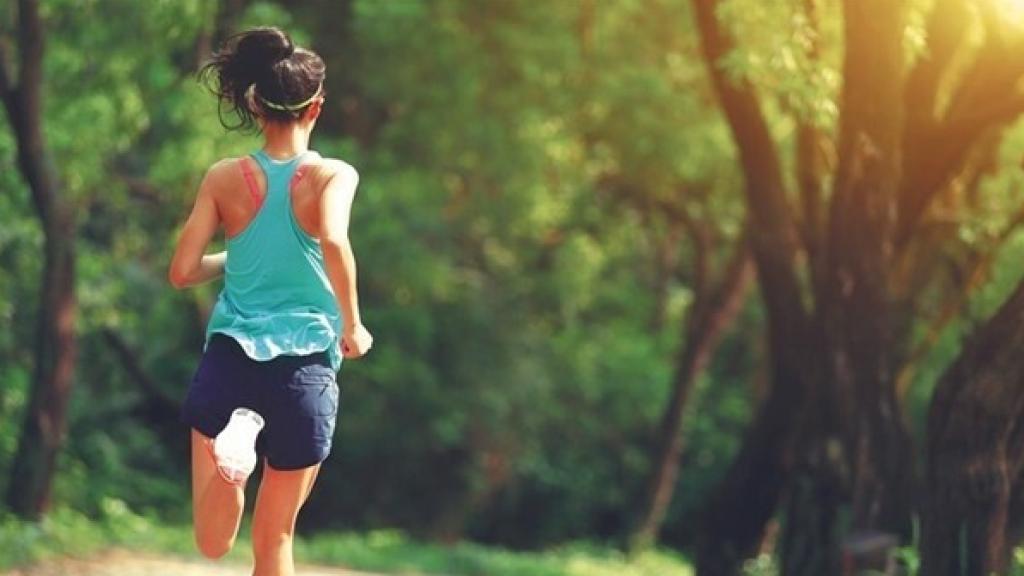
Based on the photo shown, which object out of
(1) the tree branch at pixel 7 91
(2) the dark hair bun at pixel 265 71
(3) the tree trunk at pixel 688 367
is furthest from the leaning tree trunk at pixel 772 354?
(3) the tree trunk at pixel 688 367

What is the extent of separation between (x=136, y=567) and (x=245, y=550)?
288cm

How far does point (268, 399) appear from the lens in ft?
21.4

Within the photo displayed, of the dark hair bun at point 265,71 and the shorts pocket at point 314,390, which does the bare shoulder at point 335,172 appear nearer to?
the dark hair bun at point 265,71

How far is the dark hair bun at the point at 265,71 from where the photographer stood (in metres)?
6.56

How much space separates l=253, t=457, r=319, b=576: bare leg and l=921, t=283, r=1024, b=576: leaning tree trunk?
442 cm

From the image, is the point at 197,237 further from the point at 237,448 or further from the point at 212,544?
the point at 212,544

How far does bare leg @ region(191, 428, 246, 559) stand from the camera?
6.50 metres

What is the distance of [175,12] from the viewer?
49.1ft

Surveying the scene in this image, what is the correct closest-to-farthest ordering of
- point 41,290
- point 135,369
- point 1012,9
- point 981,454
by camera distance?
1. point 981,454
2. point 1012,9
3. point 41,290
4. point 135,369

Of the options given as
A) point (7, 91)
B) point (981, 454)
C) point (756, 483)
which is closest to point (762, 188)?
point (756, 483)

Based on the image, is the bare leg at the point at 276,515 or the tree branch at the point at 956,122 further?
the tree branch at the point at 956,122

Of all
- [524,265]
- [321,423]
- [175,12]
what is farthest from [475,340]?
[321,423]

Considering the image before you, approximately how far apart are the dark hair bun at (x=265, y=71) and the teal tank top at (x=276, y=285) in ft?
0.54

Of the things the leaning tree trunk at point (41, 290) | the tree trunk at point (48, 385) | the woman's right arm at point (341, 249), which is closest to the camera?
the woman's right arm at point (341, 249)
